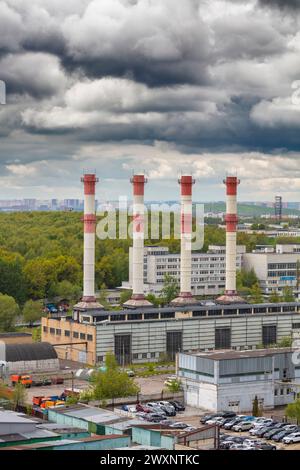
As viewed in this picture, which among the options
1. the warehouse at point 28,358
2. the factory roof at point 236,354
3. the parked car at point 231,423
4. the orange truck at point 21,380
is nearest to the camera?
the parked car at point 231,423

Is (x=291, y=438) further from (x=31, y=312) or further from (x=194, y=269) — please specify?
A: (x=194, y=269)

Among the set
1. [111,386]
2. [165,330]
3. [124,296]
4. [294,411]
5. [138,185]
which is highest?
[138,185]

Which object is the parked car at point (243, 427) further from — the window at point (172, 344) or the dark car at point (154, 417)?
the window at point (172, 344)

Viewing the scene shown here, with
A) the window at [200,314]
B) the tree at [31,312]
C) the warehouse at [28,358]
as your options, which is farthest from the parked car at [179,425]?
the tree at [31,312]

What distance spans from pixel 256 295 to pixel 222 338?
1610cm

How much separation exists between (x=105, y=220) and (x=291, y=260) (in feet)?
40.4

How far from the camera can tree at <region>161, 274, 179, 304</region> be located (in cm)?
5016

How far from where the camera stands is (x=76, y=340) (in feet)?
113

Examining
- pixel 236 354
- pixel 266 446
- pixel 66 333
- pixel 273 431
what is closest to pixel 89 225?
pixel 66 333

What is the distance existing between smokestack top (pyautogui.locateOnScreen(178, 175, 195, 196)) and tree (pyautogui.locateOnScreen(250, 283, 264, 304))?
9280 millimetres

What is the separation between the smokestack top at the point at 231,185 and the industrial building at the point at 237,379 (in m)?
14.9

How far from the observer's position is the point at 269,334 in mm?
36500

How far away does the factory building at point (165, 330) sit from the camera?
3369 cm

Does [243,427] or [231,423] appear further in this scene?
[231,423]
